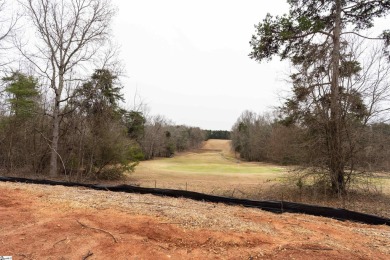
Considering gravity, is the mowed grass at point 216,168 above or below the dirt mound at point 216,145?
below

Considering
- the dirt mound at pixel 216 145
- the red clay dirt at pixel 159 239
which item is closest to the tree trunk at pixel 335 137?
the red clay dirt at pixel 159 239

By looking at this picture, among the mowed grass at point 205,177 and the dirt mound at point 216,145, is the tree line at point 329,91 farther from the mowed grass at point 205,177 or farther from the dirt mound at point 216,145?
the dirt mound at point 216,145

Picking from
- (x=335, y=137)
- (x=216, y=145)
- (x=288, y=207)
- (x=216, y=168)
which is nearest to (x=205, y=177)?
(x=216, y=168)

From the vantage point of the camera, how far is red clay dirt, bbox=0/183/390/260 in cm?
317

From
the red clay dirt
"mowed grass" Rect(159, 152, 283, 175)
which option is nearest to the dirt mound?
"mowed grass" Rect(159, 152, 283, 175)

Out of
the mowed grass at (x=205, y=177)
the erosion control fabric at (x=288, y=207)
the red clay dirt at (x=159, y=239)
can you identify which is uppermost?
the red clay dirt at (x=159, y=239)

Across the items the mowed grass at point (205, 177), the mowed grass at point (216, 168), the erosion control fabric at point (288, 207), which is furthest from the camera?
the mowed grass at point (216, 168)

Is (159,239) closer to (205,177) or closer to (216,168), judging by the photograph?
(205,177)

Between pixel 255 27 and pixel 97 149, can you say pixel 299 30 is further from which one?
pixel 97 149

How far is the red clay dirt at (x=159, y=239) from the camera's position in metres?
3.17

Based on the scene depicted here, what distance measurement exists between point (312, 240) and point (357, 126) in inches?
296

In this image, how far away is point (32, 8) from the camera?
14.8 meters

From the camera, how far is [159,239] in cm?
359

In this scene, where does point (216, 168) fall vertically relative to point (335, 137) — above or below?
below
